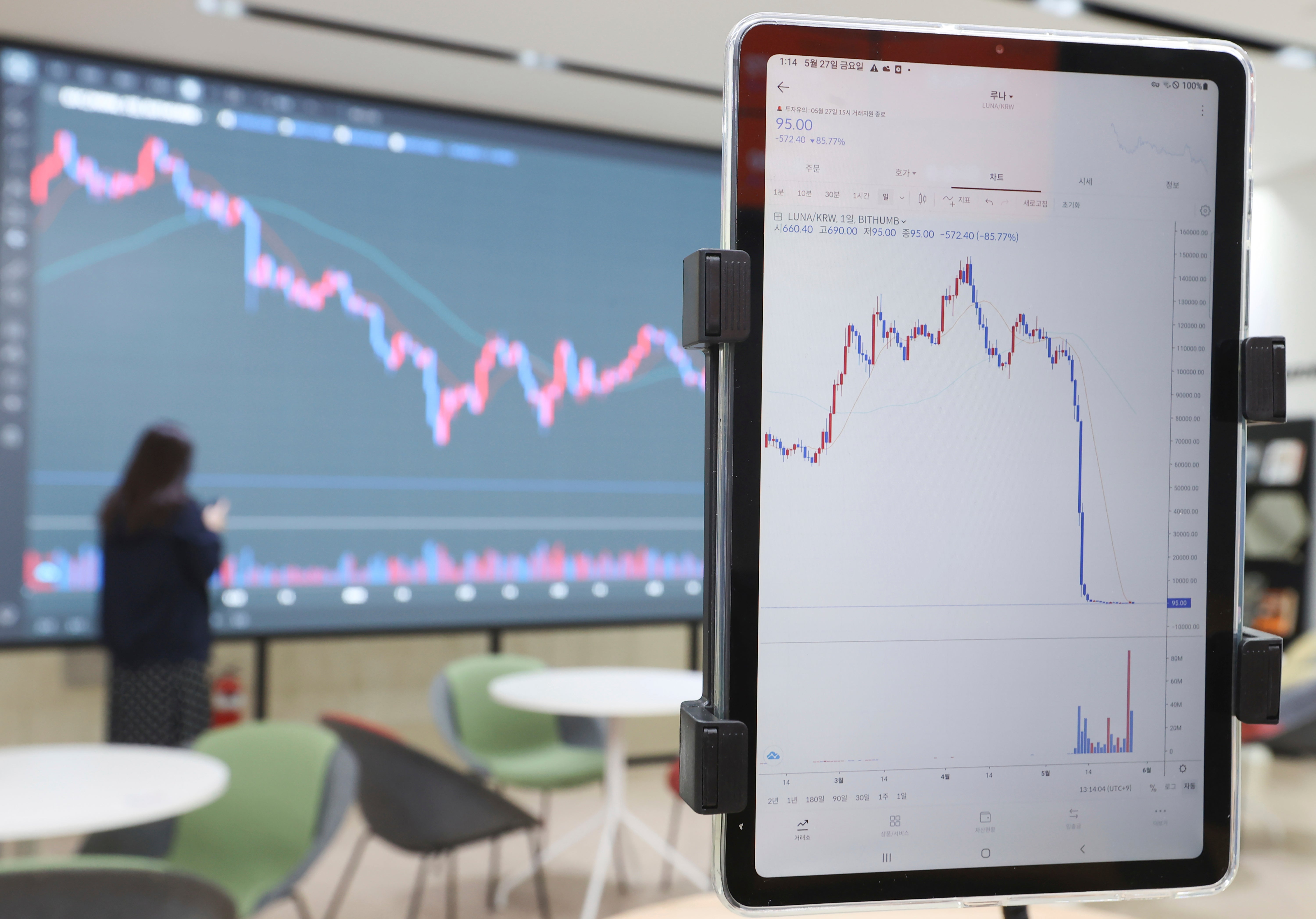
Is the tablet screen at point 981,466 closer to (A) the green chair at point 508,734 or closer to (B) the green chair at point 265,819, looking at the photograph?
(B) the green chair at point 265,819

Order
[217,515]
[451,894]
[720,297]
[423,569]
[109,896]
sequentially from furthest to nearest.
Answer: [423,569], [217,515], [451,894], [109,896], [720,297]

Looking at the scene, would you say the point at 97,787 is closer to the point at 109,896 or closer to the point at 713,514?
the point at 109,896

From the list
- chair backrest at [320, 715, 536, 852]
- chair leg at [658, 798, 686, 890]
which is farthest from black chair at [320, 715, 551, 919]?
chair leg at [658, 798, 686, 890]

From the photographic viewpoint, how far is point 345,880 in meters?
3.47

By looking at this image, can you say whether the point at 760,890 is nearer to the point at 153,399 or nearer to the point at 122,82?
the point at 153,399

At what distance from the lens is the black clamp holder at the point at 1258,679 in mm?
714

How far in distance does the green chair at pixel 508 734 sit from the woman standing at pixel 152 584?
0.91m

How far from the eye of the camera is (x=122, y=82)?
404 cm

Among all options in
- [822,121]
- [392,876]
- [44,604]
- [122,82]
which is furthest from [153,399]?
[822,121]

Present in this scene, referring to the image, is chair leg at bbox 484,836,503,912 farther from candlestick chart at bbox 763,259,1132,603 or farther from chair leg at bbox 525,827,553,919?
candlestick chart at bbox 763,259,1132,603

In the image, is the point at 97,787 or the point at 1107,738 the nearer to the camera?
the point at 1107,738

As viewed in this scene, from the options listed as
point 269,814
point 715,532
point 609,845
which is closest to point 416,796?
point 269,814

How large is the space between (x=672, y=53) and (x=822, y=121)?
12.4ft

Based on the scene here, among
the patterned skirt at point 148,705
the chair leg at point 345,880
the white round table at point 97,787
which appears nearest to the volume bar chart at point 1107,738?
the white round table at point 97,787
